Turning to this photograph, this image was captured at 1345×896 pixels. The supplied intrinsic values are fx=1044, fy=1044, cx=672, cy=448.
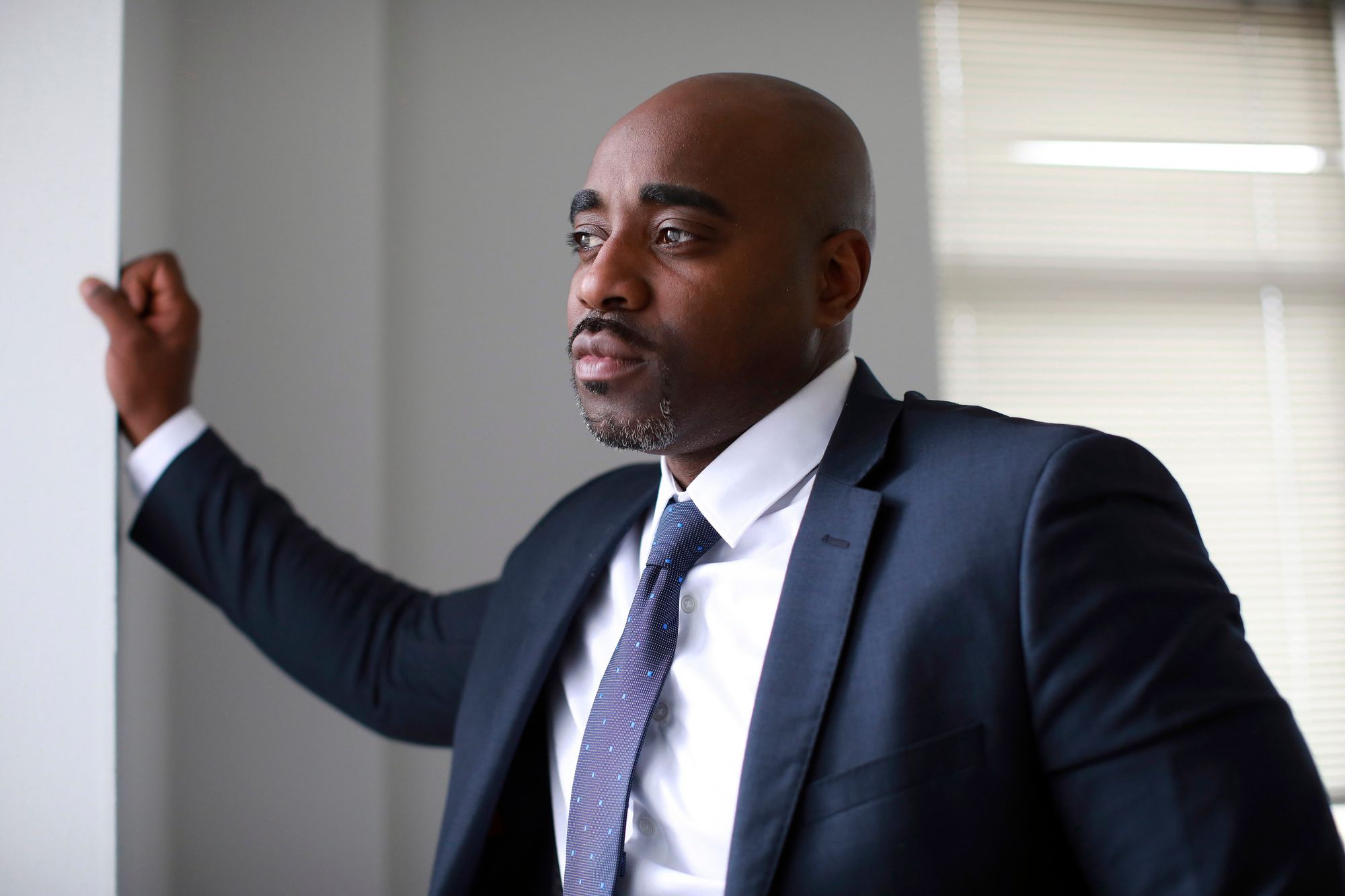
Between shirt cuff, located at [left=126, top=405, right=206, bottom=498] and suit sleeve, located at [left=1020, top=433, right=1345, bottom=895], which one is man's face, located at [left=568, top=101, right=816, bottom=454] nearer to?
suit sleeve, located at [left=1020, top=433, right=1345, bottom=895]

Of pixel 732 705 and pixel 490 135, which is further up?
pixel 490 135

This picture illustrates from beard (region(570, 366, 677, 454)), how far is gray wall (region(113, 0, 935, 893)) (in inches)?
33.8

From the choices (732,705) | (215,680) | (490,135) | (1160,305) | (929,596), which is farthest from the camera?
(1160,305)

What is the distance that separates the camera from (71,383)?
53.2 inches

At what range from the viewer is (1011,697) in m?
1.00

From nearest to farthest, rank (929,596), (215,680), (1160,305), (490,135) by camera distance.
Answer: (929,596)
(215,680)
(490,135)
(1160,305)

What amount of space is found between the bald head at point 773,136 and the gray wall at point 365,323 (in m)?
0.89

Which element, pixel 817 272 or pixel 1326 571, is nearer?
pixel 817 272

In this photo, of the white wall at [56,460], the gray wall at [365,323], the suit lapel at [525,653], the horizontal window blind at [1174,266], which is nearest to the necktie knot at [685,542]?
the suit lapel at [525,653]

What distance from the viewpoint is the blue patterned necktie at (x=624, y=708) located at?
1.15 m

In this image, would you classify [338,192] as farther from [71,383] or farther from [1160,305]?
[1160,305]

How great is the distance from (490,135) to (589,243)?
966mm

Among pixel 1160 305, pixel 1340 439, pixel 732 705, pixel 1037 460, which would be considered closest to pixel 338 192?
pixel 732 705

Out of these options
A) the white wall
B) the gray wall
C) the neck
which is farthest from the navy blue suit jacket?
the gray wall
